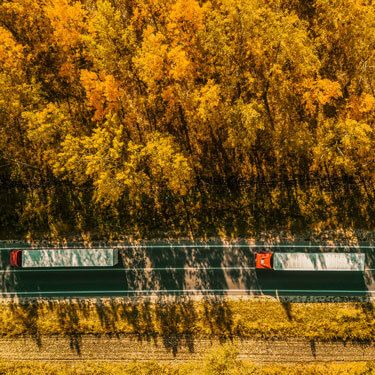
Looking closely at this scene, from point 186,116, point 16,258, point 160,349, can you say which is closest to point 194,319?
point 160,349

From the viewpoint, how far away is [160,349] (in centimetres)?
5212

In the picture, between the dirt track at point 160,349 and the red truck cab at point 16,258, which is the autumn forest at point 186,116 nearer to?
the red truck cab at point 16,258

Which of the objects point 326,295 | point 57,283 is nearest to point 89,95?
point 57,283

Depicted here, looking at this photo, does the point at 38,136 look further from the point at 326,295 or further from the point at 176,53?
the point at 326,295

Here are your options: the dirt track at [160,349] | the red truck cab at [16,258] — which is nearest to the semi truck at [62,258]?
the red truck cab at [16,258]

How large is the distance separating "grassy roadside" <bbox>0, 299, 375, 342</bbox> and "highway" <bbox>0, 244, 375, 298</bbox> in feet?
4.15

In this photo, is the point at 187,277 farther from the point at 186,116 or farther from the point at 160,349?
the point at 186,116

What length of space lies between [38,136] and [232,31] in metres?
22.2

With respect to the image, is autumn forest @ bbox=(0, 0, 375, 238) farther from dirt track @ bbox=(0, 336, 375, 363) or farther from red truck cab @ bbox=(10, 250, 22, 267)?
dirt track @ bbox=(0, 336, 375, 363)

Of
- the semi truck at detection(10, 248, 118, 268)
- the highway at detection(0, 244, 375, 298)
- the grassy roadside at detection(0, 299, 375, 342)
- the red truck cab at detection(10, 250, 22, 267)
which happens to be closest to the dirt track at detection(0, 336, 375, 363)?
the grassy roadside at detection(0, 299, 375, 342)

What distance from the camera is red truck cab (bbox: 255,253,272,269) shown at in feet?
167

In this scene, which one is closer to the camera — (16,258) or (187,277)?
(16,258)

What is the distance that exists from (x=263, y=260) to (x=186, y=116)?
61.3 feet

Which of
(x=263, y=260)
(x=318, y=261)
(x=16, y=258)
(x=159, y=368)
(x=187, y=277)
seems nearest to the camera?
(x=318, y=261)
